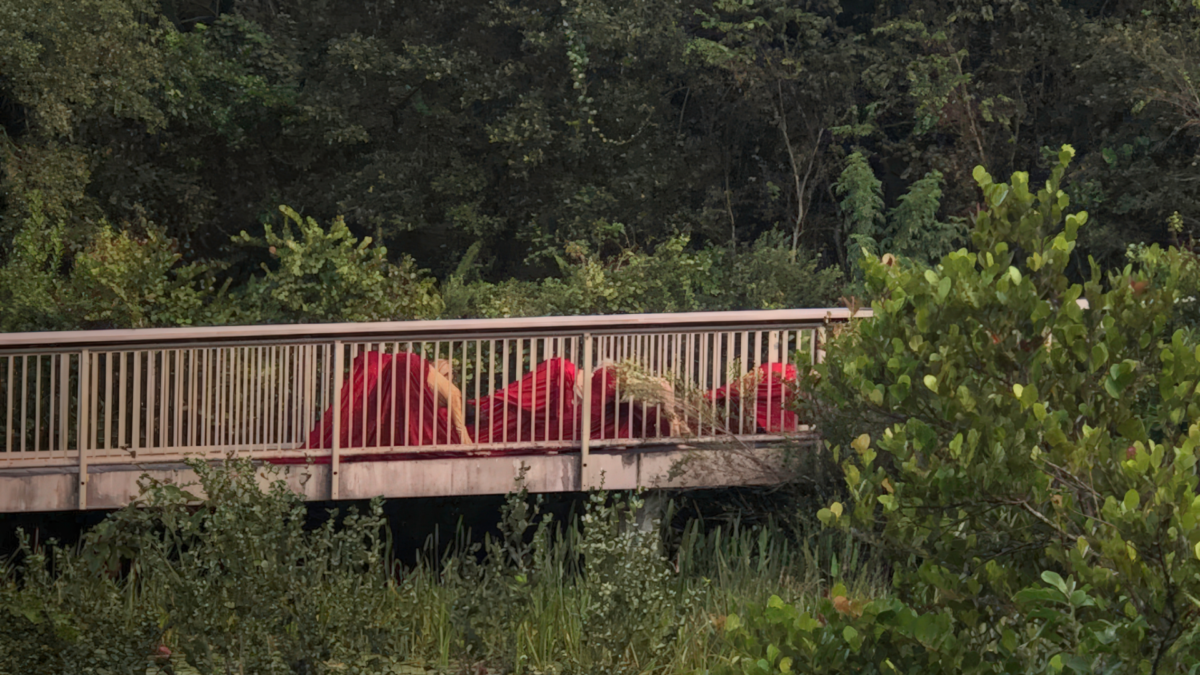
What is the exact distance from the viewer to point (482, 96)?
1756 cm

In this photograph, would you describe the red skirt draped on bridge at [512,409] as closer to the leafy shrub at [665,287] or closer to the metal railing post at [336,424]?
the metal railing post at [336,424]

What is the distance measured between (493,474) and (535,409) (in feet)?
1.66

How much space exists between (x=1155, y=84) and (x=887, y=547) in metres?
13.4

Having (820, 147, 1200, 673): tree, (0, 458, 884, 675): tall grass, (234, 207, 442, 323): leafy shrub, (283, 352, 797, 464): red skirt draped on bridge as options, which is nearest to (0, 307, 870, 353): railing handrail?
(283, 352, 797, 464): red skirt draped on bridge

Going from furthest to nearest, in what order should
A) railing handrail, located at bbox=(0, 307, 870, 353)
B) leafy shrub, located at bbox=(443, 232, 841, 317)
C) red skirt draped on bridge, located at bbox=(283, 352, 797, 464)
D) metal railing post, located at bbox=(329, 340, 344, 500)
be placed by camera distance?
leafy shrub, located at bbox=(443, 232, 841, 317)
red skirt draped on bridge, located at bbox=(283, 352, 797, 464)
metal railing post, located at bbox=(329, 340, 344, 500)
railing handrail, located at bbox=(0, 307, 870, 353)

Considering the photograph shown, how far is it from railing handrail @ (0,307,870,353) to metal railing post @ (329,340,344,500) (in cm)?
11

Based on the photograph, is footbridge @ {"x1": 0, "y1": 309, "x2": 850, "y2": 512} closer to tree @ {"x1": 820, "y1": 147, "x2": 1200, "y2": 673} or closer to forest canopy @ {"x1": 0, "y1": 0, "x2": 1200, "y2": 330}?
tree @ {"x1": 820, "y1": 147, "x2": 1200, "y2": 673}

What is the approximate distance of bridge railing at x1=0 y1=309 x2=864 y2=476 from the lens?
23.7 feet

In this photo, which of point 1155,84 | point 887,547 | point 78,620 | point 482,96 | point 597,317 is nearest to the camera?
point 887,547

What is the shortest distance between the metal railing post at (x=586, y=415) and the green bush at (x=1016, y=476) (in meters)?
4.29

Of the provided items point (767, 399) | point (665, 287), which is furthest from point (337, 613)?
point (665, 287)

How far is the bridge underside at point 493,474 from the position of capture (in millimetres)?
7293

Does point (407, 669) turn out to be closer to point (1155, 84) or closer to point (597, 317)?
point (597, 317)

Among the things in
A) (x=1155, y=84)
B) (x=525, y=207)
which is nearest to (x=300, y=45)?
(x=525, y=207)
